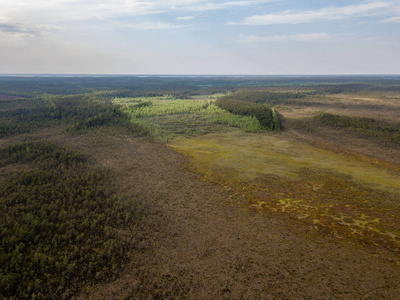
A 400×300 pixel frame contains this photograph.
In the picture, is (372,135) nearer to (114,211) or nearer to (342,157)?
(342,157)

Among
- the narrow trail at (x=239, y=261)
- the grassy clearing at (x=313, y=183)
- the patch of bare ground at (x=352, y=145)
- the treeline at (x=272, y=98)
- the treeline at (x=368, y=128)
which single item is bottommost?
the narrow trail at (x=239, y=261)

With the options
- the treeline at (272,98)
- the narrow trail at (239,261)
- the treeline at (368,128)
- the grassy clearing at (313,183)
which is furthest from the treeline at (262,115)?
the narrow trail at (239,261)

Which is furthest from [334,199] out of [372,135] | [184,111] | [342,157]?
[184,111]

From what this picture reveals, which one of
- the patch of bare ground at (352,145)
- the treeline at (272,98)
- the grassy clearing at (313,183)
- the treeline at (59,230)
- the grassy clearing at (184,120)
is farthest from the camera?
the treeline at (272,98)

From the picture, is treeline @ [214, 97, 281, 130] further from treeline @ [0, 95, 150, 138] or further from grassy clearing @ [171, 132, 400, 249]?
treeline @ [0, 95, 150, 138]

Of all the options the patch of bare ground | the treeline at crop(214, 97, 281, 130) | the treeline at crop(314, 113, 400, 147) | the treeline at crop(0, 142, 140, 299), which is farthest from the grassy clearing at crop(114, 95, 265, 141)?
the treeline at crop(0, 142, 140, 299)

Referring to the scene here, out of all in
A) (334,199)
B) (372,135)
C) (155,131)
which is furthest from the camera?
(155,131)

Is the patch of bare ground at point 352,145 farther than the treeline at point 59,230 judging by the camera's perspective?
Yes

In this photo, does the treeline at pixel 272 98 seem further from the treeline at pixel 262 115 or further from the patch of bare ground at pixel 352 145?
the patch of bare ground at pixel 352 145
